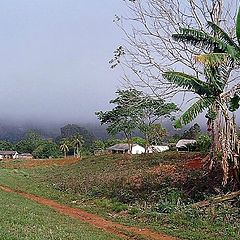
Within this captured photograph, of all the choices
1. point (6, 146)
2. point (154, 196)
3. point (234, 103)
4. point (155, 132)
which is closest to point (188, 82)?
point (234, 103)

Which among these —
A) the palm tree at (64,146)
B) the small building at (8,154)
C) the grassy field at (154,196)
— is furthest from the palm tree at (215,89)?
the small building at (8,154)

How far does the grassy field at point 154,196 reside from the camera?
15242 mm

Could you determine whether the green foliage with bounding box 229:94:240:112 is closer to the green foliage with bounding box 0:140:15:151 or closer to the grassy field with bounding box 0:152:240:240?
the grassy field with bounding box 0:152:240:240

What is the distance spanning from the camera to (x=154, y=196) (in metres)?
21.7

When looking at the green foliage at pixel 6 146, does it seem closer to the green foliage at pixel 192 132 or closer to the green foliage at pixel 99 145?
the green foliage at pixel 99 145

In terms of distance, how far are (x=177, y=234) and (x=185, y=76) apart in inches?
228

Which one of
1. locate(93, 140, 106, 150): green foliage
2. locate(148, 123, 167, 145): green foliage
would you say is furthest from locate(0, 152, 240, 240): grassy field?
locate(93, 140, 106, 150): green foliage

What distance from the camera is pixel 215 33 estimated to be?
54.8ft

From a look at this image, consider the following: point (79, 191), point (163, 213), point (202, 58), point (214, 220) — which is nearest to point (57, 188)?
point (79, 191)

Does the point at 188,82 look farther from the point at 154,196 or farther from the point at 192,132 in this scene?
the point at 192,132

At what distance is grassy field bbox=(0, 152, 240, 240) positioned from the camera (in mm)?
15242

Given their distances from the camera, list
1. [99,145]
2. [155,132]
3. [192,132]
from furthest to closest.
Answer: [99,145] → [192,132] → [155,132]

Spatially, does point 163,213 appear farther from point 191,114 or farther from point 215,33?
point 215,33

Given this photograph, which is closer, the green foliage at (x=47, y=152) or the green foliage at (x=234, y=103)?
the green foliage at (x=234, y=103)
